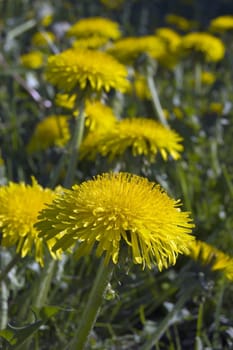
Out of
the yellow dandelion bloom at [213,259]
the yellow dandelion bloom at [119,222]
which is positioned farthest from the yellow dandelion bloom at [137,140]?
the yellow dandelion bloom at [119,222]

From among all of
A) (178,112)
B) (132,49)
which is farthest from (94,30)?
(178,112)

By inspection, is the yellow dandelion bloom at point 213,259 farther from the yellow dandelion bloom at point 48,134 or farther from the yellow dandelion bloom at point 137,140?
the yellow dandelion bloom at point 48,134

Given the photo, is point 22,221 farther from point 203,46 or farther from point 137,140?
point 203,46

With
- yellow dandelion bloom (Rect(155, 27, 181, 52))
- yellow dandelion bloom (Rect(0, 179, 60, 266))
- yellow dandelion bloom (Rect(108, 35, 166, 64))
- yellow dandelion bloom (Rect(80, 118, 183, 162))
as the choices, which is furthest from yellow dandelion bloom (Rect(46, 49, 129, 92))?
yellow dandelion bloom (Rect(155, 27, 181, 52))

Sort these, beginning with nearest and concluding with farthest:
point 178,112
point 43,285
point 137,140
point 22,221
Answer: point 22,221
point 43,285
point 137,140
point 178,112

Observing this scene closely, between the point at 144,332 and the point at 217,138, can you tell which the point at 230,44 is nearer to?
the point at 217,138

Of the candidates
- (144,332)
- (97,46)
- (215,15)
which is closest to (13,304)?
(144,332)

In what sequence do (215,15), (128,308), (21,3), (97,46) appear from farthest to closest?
1. (215,15)
2. (21,3)
3. (97,46)
4. (128,308)
